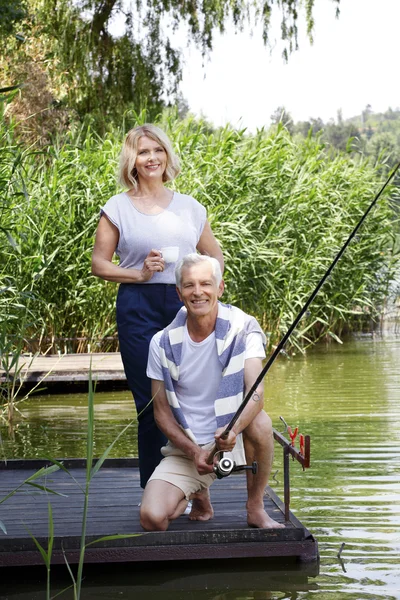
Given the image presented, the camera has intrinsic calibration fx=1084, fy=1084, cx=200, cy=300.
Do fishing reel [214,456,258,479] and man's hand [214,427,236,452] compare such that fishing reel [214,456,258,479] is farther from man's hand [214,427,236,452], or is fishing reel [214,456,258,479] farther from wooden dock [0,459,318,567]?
wooden dock [0,459,318,567]

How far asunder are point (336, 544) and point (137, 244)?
4.41 feet

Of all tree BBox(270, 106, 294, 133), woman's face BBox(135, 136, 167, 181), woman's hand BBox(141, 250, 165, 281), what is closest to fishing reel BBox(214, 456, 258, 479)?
woman's hand BBox(141, 250, 165, 281)

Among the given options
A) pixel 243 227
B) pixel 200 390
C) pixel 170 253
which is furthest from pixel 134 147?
pixel 243 227

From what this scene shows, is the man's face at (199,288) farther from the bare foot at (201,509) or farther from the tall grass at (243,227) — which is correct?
the tall grass at (243,227)

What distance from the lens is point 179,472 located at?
3779 millimetres

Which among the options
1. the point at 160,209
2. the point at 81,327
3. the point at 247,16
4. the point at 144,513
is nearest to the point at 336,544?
the point at 144,513

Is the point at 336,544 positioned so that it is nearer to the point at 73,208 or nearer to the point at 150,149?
the point at 150,149

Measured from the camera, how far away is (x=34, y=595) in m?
3.58

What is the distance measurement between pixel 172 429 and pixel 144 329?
47cm

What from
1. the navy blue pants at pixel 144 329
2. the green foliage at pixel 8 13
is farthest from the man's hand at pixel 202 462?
the green foliage at pixel 8 13

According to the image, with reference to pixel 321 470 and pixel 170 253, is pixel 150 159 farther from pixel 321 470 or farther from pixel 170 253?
pixel 321 470

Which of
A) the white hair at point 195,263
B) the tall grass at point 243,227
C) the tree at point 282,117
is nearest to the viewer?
the white hair at point 195,263

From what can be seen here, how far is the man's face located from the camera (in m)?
3.65

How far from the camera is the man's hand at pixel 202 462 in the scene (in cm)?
356
